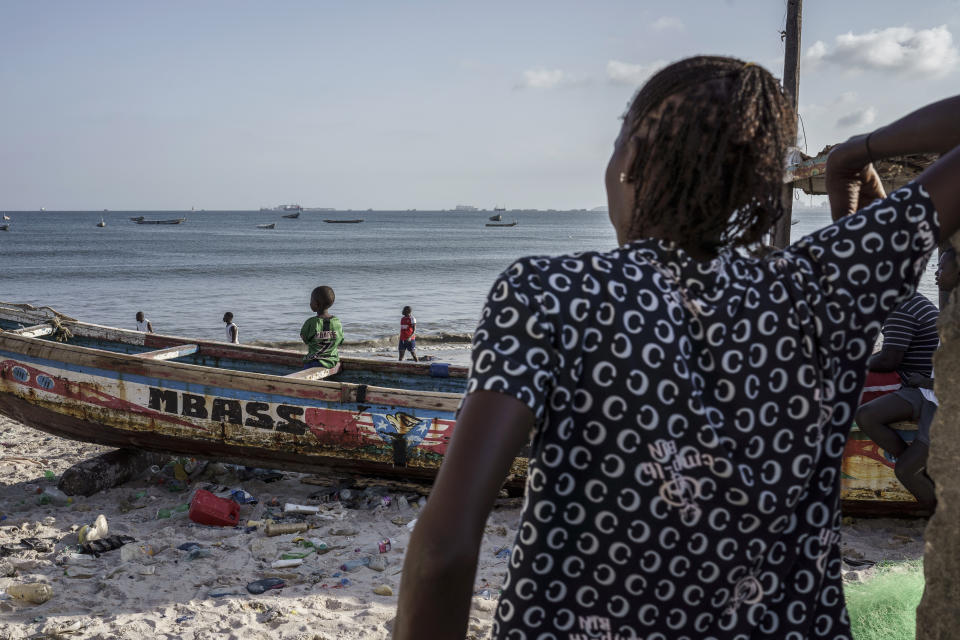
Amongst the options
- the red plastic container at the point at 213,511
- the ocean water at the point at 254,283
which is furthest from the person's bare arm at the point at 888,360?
the ocean water at the point at 254,283

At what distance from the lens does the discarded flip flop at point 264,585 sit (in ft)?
15.1

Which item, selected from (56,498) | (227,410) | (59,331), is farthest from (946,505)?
(59,331)

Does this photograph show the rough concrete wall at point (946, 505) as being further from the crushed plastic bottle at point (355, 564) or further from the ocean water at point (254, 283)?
the ocean water at point (254, 283)

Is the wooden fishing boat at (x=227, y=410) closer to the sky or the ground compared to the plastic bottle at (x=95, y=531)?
closer to the sky

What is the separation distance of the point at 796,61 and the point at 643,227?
1061 centimetres

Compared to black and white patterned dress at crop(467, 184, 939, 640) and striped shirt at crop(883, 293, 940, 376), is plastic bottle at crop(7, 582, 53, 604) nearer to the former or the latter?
black and white patterned dress at crop(467, 184, 939, 640)

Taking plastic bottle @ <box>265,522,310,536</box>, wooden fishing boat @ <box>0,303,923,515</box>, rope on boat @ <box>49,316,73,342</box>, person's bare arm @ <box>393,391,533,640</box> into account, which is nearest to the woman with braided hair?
person's bare arm @ <box>393,391,533,640</box>

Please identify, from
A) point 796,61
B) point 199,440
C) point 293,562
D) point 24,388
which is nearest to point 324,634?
point 293,562

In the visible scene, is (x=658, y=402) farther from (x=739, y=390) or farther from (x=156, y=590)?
(x=156, y=590)

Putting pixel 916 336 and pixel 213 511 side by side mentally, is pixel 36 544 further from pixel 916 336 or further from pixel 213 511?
pixel 916 336

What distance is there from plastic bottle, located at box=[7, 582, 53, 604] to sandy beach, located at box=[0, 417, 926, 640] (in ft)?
0.14

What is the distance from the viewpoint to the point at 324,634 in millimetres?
3990

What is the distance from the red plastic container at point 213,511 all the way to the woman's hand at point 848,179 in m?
5.36

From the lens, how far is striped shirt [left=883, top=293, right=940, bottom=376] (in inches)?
169
